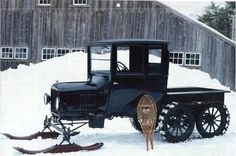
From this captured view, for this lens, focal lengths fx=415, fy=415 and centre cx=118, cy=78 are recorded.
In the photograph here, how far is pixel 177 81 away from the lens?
10961 millimetres

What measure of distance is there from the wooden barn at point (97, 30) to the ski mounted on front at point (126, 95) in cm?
660

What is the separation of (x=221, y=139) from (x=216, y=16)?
1056 centimetres

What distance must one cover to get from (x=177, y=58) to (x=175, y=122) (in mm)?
6940

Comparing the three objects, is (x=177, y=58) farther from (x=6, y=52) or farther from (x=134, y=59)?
(x=134, y=59)

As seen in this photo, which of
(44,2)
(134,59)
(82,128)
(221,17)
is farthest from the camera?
(221,17)

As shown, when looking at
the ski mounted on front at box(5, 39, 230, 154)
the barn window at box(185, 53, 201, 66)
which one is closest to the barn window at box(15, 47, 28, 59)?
the barn window at box(185, 53, 201, 66)

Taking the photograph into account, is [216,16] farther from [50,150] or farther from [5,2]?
[50,150]

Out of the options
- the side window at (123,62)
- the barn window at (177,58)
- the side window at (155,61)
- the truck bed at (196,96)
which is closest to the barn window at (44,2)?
the barn window at (177,58)

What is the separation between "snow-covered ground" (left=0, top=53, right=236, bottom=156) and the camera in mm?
6406

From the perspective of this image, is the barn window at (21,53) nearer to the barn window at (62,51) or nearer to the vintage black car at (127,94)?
the barn window at (62,51)

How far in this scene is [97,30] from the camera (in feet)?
47.1

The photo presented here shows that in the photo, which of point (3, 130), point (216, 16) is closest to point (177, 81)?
point (3, 130)

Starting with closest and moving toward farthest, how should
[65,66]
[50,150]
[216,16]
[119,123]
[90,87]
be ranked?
[50,150] < [90,87] < [119,123] < [65,66] < [216,16]

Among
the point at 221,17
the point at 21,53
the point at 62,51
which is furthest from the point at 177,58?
the point at 21,53
